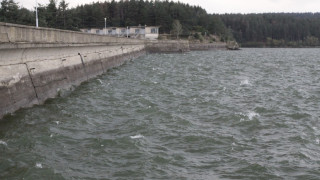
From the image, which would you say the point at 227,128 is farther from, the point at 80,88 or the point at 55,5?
the point at 55,5

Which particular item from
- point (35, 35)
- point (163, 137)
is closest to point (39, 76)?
point (35, 35)

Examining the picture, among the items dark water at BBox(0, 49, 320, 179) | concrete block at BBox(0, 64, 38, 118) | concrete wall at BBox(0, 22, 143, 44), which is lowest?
dark water at BBox(0, 49, 320, 179)

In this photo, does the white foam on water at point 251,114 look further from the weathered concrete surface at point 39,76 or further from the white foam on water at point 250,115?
the weathered concrete surface at point 39,76

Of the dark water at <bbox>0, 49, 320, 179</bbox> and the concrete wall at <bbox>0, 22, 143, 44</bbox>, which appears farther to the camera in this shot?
the concrete wall at <bbox>0, 22, 143, 44</bbox>

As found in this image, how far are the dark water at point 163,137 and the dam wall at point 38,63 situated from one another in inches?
31.2

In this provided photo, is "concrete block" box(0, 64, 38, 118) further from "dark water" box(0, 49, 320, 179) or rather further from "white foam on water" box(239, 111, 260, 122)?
"white foam on water" box(239, 111, 260, 122)

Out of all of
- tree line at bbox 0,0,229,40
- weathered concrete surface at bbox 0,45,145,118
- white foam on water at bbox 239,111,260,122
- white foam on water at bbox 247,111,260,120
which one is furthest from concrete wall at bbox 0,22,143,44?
tree line at bbox 0,0,229,40

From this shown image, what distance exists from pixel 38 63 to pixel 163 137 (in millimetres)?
9385

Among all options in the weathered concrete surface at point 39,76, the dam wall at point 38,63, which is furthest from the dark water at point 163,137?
the dam wall at point 38,63

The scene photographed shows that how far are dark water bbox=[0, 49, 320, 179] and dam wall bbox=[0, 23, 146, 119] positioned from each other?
794 millimetres

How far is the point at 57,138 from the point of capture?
1327 centimetres

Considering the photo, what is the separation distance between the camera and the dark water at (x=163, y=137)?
10.6 meters

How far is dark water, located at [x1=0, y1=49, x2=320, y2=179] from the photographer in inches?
417

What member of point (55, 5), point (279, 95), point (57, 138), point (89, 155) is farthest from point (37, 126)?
point (55, 5)
